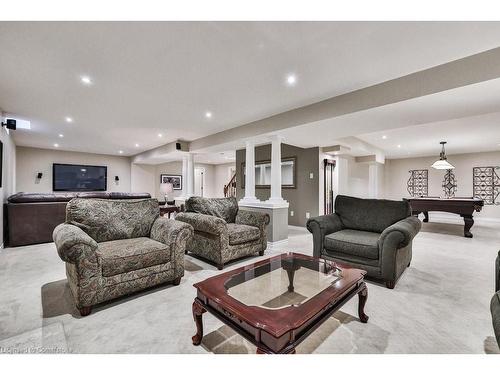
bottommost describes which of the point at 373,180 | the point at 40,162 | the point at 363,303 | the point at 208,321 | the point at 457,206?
the point at 208,321

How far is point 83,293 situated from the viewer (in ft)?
5.87

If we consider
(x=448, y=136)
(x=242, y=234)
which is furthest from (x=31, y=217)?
(x=448, y=136)

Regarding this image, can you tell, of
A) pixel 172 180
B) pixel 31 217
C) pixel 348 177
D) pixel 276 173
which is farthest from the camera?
pixel 172 180

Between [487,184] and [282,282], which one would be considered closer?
[282,282]

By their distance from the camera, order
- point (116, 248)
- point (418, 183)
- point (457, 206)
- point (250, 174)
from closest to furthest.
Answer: point (116, 248) → point (250, 174) → point (457, 206) → point (418, 183)

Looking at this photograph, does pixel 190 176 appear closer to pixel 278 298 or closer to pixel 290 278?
pixel 290 278

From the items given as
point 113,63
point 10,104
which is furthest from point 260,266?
point 10,104

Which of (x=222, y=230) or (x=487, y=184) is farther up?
(x=487, y=184)

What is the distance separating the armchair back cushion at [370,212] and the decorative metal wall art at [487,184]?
6.97 metres

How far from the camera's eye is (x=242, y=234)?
10.1 feet

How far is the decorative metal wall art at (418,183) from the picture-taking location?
8281mm

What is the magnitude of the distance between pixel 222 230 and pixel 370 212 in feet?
6.35
